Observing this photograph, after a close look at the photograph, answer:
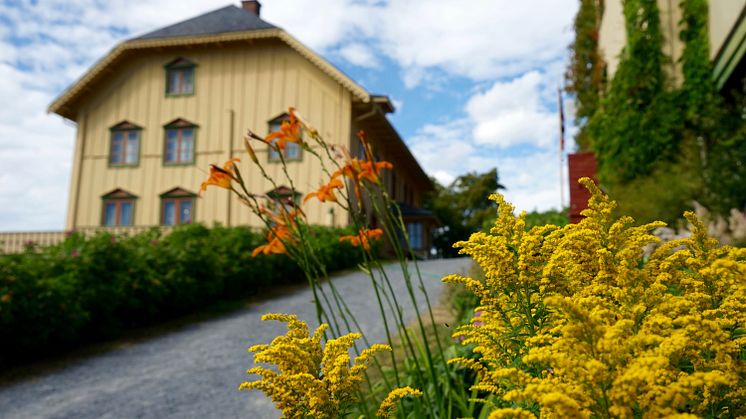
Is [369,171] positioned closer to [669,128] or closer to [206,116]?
[669,128]

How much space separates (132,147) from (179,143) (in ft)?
5.52

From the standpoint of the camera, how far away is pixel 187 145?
17141 mm

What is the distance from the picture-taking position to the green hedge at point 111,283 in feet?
18.8

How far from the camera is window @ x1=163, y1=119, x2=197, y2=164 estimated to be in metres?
17.1

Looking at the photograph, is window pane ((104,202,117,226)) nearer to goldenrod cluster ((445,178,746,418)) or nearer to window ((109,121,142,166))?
window ((109,121,142,166))

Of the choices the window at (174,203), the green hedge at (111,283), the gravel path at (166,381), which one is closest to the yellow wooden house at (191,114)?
the window at (174,203)

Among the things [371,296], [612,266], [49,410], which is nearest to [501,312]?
[612,266]

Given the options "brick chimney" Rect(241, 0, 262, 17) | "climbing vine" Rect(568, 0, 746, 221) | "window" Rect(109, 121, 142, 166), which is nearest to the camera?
"climbing vine" Rect(568, 0, 746, 221)

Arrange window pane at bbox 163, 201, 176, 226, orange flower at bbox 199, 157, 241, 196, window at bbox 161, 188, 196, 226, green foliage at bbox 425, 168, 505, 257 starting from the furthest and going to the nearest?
green foliage at bbox 425, 168, 505, 257 < window pane at bbox 163, 201, 176, 226 < window at bbox 161, 188, 196, 226 < orange flower at bbox 199, 157, 241, 196

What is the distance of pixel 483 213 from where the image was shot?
25609mm

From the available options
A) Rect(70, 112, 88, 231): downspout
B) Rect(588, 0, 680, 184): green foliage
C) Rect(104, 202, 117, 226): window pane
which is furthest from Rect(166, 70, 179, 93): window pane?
Rect(588, 0, 680, 184): green foliage

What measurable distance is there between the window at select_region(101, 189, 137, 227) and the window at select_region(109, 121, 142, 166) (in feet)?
3.32

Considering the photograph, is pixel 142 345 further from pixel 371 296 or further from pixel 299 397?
pixel 299 397

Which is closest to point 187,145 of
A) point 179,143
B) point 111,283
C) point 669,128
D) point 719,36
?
point 179,143
